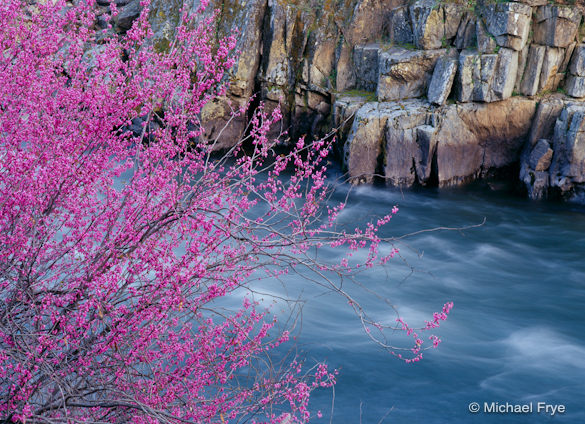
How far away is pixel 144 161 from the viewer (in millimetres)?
3494

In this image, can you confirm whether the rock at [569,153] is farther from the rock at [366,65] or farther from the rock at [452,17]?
the rock at [366,65]

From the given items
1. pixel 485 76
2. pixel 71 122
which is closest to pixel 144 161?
pixel 71 122

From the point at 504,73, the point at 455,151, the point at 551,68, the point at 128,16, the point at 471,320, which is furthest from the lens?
the point at 128,16

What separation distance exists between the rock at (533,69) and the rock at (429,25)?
7.37 ft

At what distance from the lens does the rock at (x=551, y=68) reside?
14961 mm

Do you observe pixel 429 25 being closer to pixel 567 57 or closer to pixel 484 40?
pixel 484 40

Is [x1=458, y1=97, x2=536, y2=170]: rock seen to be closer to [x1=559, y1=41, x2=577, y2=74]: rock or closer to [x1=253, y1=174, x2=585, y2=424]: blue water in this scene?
[x1=559, y1=41, x2=577, y2=74]: rock

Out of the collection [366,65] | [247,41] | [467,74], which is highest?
[247,41]

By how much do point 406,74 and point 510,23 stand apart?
2.77 metres

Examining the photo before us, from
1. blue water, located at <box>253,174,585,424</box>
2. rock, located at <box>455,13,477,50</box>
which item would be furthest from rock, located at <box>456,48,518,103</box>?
blue water, located at <box>253,174,585,424</box>

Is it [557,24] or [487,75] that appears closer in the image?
[557,24]

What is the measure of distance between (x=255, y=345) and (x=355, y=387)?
Result: 14.2 feet

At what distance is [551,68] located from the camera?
1502cm

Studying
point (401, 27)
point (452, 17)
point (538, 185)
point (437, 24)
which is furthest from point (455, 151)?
point (401, 27)
